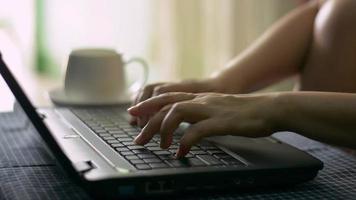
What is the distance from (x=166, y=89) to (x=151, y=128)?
228 millimetres

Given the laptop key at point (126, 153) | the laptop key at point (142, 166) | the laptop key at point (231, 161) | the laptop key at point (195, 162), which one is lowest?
the laptop key at point (231, 161)

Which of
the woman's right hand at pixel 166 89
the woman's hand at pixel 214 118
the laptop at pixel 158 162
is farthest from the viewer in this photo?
the woman's right hand at pixel 166 89

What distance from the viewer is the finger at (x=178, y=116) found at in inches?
28.6

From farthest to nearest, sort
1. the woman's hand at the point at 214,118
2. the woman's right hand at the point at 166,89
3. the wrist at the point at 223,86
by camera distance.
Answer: the wrist at the point at 223,86 < the woman's right hand at the point at 166,89 < the woman's hand at the point at 214,118

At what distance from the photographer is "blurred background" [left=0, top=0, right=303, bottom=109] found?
2.69m

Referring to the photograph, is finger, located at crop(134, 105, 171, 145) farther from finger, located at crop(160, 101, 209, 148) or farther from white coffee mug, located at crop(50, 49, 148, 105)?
white coffee mug, located at crop(50, 49, 148, 105)

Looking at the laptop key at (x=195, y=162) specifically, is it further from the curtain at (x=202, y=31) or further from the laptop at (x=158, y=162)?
the curtain at (x=202, y=31)

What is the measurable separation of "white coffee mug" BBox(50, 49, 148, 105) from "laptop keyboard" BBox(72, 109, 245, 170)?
176mm

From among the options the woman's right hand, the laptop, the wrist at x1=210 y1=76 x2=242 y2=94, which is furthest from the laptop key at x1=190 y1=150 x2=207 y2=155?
the wrist at x1=210 y1=76 x2=242 y2=94

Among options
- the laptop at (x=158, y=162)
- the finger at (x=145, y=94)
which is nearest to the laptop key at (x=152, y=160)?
the laptop at (x=158, y=162)

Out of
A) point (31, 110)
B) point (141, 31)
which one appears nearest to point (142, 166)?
point (31, 110)

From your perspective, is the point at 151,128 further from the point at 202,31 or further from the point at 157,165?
the point at 202,31

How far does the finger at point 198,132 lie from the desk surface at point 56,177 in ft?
0.22

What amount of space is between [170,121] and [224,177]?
0.10m
